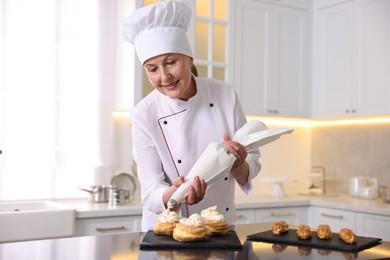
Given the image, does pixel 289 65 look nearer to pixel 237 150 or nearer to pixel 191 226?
pixel 237 150

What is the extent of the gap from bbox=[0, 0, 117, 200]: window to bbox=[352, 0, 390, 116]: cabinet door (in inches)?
72.6

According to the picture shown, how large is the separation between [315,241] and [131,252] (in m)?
0.55

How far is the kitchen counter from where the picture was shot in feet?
10.2

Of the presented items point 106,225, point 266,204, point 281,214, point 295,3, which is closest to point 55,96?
point 106,225

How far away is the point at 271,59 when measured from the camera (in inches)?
164

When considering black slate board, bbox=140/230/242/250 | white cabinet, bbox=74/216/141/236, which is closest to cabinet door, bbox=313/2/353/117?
white cabinet, bbox=74/216/141/236

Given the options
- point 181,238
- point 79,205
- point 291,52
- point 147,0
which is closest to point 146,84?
point 147,0

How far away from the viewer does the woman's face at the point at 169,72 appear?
1.92 meters

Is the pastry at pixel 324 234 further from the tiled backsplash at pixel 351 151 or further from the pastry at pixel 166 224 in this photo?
the tiled backsplash at pixel 351 151

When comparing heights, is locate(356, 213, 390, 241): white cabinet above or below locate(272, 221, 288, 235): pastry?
below

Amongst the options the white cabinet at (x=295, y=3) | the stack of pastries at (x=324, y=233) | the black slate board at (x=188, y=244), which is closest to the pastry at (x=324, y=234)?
the stack of pastries at (x=324, y=233)

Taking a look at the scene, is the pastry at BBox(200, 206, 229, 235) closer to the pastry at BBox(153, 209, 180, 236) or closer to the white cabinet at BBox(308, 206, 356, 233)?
the pastry at BBox(153, 209, 180, 236)

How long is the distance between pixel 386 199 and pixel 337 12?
1520mm

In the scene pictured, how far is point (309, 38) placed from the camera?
4.43 m
